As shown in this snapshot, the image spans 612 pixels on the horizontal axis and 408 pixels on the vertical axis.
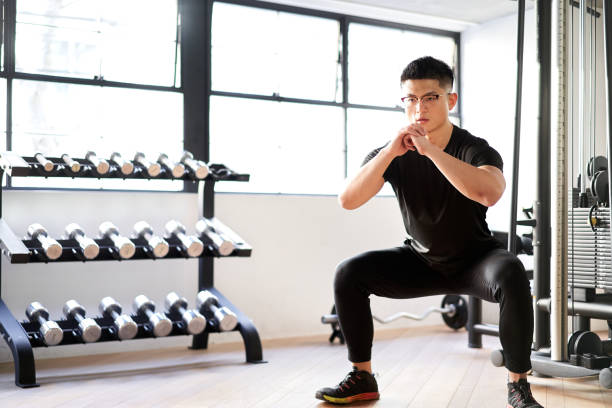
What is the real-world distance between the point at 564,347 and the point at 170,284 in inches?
85.2

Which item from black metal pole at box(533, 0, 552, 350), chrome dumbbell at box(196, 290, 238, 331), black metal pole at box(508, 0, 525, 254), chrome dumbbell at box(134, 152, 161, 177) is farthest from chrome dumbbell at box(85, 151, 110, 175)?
black metal pole at box(533, 0, 552, 350)

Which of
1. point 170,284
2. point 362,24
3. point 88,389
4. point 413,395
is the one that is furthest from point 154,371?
point 362,24

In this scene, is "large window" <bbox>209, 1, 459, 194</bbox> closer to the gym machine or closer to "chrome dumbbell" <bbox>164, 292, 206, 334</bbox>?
"chrome dumbbell" <bbox>164, 292, 206, 334</bbox>

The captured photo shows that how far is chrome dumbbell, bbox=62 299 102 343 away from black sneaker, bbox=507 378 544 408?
6.11 feet

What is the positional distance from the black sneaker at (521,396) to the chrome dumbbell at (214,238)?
1.64 metres

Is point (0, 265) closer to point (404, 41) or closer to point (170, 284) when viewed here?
point (170, 284)

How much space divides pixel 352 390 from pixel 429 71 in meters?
1.17

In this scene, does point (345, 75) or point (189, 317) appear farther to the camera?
point (345, 75)

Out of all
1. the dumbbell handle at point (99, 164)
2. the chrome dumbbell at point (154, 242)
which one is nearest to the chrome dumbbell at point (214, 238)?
the chrome dumbbell at point (154, 242)

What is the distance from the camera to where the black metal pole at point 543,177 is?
119 inches

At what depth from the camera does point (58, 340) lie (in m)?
3.06

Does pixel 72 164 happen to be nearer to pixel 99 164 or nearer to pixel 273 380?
pixel 99 164

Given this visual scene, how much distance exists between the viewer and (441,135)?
8.07 ft

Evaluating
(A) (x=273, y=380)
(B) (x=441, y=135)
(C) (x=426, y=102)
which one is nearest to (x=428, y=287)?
(B) (x=441, y=135)
